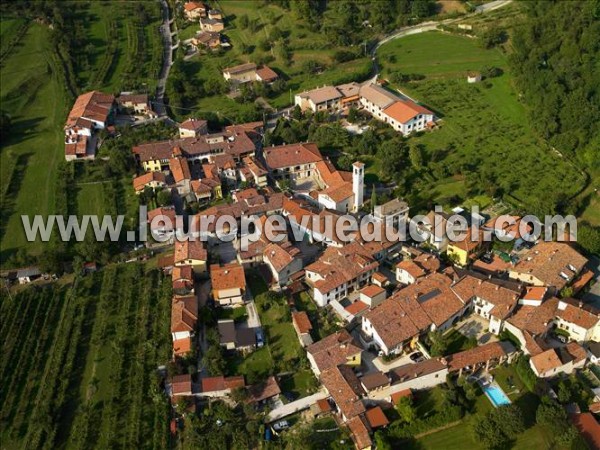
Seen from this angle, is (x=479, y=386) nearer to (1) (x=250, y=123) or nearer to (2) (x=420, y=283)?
(2) (x=420, y=283)

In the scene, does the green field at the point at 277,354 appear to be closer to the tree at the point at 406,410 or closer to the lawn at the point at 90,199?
the tree at the point at 406,410

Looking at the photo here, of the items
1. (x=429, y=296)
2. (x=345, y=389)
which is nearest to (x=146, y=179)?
(x=429, y=296)

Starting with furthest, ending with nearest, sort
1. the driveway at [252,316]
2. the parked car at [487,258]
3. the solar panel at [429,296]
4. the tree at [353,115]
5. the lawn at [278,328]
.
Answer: the tree at [353,115], the parked car at [487,258], the driveway at [252,316], the solar panel at [429,296], the lawn at [278,328]

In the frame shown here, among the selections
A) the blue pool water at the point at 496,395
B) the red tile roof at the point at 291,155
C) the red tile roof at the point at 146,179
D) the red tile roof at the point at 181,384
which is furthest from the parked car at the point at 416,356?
the red tile roof at the point at 146,179

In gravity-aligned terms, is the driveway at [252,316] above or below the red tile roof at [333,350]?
below

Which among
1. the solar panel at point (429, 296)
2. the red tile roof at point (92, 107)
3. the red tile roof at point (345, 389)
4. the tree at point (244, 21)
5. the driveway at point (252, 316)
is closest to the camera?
the red tile roof at point (345, 389)

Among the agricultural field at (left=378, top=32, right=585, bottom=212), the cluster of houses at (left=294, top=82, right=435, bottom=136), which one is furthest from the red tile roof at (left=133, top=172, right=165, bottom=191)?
the agricultural field at (left=378, top=32, right=585, bottom=212)

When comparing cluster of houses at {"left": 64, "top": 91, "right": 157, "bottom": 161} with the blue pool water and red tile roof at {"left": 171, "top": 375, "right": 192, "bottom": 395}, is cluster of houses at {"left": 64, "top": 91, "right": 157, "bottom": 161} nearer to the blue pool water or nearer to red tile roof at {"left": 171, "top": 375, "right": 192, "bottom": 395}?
red tile roof at {"left": 171, "top": 375, "right": 192, "bottom": 395}
